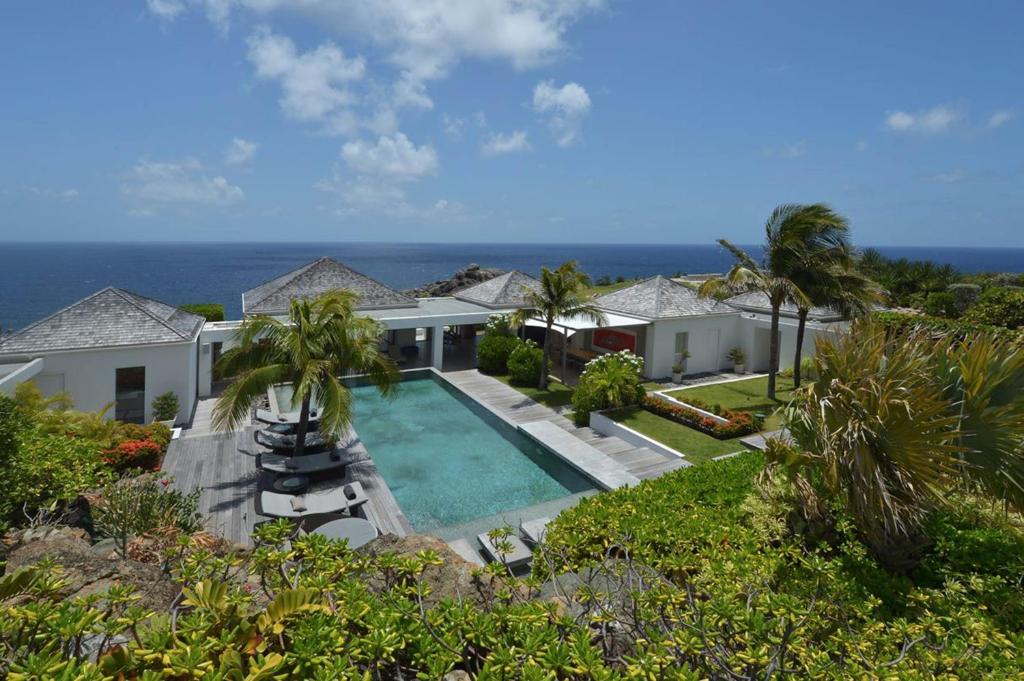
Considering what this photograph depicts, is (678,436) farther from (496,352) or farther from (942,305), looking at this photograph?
(942,305)

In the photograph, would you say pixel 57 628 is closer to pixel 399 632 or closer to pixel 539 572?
pixel 399 632

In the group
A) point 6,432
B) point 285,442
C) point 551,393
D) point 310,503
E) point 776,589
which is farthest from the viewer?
point 551,393

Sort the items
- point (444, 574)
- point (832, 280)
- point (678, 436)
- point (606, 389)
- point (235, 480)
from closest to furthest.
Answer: point (444, 574), point (235, 480), point (678, 436), point (606, 389), point (832, 280)

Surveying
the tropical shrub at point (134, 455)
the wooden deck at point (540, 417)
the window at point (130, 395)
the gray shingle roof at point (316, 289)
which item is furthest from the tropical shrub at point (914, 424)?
the gray shingle roof at point (316, 289)

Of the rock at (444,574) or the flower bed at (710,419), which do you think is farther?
the flower bed at (710,419)

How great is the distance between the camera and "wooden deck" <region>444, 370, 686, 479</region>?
17125 millimetres

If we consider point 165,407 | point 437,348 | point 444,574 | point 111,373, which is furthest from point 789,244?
point 111,373

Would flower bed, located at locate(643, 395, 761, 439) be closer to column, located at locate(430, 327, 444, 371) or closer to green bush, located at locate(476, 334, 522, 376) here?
green bush, located at locate(476, 334, 522, 376)

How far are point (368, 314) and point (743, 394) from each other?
61.2 ft

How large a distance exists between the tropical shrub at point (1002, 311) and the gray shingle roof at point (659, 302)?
10.8m

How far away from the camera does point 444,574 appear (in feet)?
18.0

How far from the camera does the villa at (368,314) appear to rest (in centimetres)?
1895

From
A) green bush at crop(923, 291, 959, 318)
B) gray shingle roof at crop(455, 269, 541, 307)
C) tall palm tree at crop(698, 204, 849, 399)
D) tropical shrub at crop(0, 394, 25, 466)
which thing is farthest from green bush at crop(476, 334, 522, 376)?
green bush at crop(923, 291, 959, 318)

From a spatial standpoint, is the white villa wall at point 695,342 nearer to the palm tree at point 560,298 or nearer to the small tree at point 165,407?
the palm tree at point 560,298
